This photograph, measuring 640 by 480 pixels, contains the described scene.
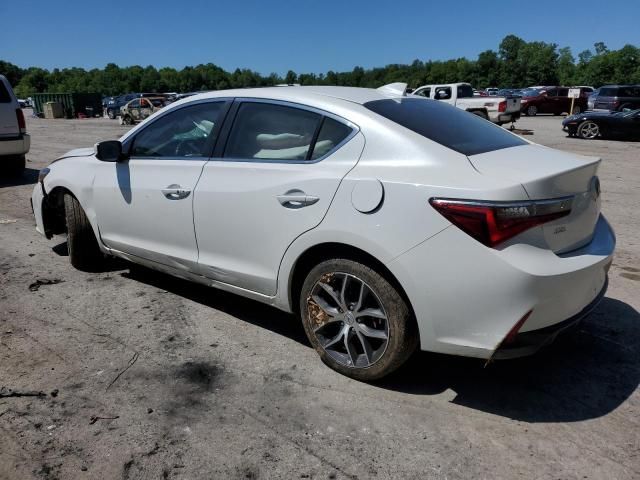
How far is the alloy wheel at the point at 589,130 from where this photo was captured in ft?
56.4

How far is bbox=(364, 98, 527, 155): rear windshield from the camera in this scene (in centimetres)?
294

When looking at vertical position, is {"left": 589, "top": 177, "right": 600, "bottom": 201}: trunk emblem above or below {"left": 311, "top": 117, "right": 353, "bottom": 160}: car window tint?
below

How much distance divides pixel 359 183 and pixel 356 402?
119 centimetres

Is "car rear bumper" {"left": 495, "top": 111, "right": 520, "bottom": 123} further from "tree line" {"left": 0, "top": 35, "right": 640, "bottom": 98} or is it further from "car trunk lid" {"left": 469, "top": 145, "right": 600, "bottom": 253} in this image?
"tree line" {"left": 0, "top": 35, "right": 640, "bottom": 98}

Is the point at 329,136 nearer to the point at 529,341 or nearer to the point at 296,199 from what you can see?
the point at 296,199

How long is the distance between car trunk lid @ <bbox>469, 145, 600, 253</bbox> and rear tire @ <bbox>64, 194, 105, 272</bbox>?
345 centimetres

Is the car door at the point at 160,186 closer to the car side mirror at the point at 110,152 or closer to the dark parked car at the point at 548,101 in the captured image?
the car side mirror at the point at 110,152

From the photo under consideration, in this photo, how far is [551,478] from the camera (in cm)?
229

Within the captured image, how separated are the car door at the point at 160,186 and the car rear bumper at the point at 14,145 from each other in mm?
6739

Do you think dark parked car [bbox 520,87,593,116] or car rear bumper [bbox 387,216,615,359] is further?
dark parked car [bbox 520,87,593,116]

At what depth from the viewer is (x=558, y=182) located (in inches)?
102

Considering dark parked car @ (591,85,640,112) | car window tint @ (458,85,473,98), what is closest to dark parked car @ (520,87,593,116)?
dark parked car @ (591,85,640,112)

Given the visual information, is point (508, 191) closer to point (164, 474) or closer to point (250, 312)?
point (164, 474)

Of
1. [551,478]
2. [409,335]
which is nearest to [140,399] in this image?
[409,335]
